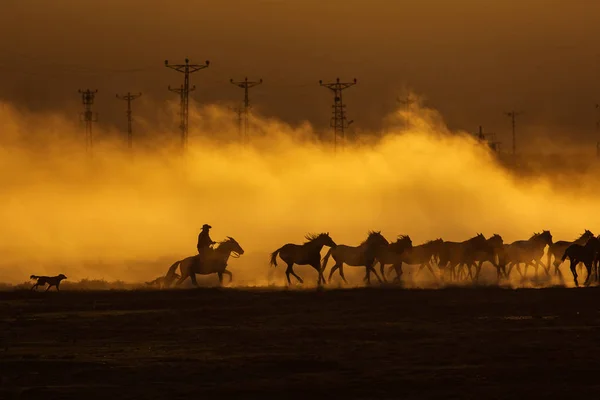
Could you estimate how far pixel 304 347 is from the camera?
22547mm

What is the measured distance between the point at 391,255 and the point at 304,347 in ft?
66.7

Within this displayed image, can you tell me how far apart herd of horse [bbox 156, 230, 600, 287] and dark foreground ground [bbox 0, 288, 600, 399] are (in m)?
5.45

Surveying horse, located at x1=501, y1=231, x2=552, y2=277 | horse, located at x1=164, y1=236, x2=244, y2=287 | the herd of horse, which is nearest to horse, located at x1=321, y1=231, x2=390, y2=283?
the herd of horse

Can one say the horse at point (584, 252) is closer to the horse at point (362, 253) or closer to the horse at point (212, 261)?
the horse at point (362, 253)

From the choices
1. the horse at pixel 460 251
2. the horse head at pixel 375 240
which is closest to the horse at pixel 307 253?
the horse head at pixel 375 240

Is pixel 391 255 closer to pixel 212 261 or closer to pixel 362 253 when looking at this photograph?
pixel 362 253

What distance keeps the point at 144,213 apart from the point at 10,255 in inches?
1287

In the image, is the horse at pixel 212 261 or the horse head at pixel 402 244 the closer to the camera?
the horse at pixel 212 261

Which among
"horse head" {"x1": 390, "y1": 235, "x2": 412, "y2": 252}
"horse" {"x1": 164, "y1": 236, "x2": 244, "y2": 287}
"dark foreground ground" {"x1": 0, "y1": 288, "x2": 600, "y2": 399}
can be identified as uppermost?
"horse head" {"x1": 390, "y1": 235, "x2": 412, "y2": 252}

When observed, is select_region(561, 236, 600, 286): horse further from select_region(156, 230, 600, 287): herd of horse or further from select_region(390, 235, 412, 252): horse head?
select_region(390, 235, 412, 252): horse head

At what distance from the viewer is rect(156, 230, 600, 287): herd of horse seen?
1590 inches

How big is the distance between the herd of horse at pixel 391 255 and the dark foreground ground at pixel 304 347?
5.45 metres

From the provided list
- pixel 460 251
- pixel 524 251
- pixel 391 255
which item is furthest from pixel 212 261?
pixel 524 251

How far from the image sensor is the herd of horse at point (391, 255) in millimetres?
40375
